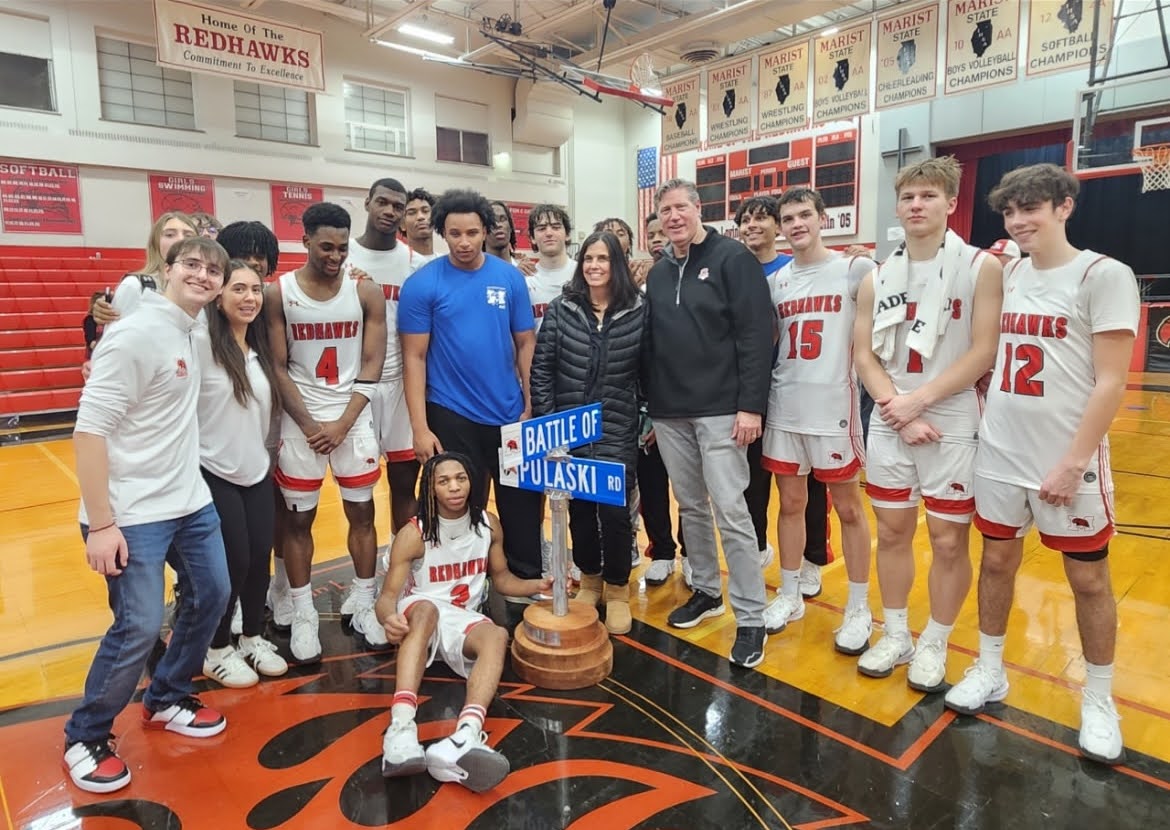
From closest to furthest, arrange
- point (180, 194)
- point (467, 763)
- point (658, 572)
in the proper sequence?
point (467, 763) → point (658, 572) → point (180, 194)

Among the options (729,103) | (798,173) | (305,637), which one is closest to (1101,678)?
(305,637)

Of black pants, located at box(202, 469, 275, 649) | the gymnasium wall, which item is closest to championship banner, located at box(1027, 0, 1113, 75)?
black pants, located at box(202, 469, 275, 649)

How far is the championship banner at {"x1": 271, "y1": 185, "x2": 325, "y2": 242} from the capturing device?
44.8ft

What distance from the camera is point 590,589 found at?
3582 mm

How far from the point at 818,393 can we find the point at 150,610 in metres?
2.55

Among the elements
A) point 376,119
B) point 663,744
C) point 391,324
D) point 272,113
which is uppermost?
point 376,119

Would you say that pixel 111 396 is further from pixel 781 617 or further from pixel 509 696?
pixel 781 617

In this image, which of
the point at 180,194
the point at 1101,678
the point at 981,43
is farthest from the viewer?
the point at 180,194

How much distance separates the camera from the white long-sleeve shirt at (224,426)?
105 inches

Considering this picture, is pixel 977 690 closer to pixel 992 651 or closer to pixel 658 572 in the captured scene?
pixel 992 651

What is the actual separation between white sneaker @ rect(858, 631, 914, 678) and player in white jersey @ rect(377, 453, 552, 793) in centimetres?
132

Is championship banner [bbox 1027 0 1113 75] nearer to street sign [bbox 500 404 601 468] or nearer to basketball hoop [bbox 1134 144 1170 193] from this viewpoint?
basketball hoop [bbox 1134 144 1170 193]

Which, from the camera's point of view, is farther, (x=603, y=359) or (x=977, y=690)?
(x=603, y=359)

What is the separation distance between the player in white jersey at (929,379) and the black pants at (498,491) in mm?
1568
